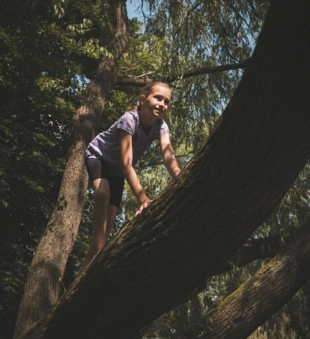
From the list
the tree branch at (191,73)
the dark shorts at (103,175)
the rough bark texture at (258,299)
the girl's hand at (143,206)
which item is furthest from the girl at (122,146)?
the tree branch at (191,73)

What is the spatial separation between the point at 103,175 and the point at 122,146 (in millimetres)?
319

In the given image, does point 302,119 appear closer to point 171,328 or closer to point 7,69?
point 171,328

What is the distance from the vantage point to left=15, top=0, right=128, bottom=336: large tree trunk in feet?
13.6

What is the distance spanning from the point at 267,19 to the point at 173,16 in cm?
409

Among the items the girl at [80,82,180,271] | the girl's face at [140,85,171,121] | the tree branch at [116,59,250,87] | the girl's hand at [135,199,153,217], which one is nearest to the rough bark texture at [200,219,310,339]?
the girl at [80,82,180,271]

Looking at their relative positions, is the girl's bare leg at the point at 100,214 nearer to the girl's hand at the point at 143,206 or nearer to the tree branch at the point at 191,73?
the girl's hand at the point at 143,206

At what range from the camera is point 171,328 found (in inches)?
238

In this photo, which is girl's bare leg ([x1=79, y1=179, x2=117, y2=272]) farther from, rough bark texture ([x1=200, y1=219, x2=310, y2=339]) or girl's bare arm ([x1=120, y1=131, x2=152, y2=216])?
rough bark texture ([x1=200, y1=219, x2=310, y2=339])

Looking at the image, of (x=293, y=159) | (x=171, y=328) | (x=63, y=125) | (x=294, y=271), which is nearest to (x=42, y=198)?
(x=63, y=125)

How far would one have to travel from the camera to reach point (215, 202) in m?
1.67

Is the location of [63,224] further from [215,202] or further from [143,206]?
[215,202]

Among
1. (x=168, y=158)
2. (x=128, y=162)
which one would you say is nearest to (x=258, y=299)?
(x=168, y=158)

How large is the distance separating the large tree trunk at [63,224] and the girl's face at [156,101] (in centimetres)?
171

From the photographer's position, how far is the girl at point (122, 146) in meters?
2.57
